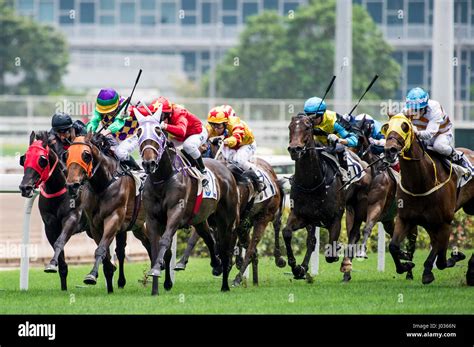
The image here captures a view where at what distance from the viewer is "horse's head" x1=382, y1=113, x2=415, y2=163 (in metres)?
11.4

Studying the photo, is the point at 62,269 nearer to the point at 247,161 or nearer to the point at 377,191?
the point at 247,161

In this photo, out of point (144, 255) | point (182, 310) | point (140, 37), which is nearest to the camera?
point (182, 310)

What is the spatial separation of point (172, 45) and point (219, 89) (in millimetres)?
14044

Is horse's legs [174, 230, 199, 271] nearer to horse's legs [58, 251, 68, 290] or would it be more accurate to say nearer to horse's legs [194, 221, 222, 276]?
horse's legs [194, 221, 222, 276]

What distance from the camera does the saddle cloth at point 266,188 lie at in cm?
1338

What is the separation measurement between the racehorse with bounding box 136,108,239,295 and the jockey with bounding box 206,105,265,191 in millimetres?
782

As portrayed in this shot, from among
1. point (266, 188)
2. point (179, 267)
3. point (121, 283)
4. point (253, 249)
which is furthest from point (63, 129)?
point (266, 188)

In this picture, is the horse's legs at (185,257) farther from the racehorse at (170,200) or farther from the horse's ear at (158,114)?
the horse's ear at (158,114)

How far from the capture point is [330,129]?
13.0 m

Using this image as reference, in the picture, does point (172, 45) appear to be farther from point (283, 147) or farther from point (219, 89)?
point (283, 147)

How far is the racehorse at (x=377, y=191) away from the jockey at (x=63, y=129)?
3.01m

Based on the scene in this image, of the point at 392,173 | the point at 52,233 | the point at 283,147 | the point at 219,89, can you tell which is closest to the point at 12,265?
the point at 52,233

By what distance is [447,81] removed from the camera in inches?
674

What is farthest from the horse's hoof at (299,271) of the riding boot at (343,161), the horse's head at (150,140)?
the horse's head at (150,140)
